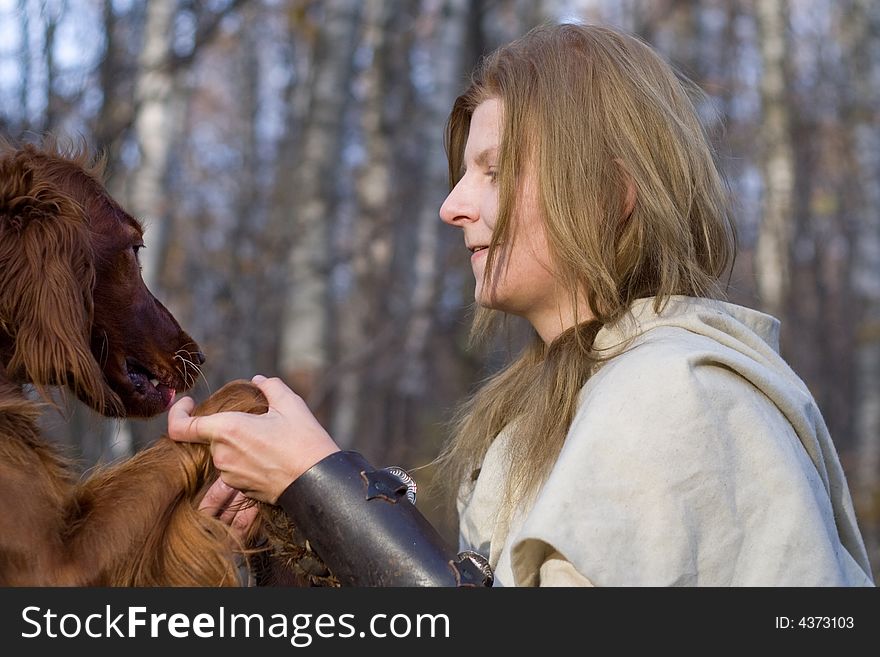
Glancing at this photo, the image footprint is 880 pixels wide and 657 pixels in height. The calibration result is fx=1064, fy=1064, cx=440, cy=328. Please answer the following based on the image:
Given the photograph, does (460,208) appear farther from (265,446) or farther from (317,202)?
(317,202)

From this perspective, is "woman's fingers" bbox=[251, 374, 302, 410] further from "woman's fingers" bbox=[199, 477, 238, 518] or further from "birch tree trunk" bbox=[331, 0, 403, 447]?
"birch tree trunk" bbox=[331, 0, 403, 447]

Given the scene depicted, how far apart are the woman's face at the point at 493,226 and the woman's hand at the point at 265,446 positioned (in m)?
0.54

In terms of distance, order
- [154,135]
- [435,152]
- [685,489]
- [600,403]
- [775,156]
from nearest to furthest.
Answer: [685,489]
[600,403]
[154,135]
[435,152]
[775,156]

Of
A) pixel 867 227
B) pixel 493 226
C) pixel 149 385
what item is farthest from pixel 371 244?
pixel 493 226

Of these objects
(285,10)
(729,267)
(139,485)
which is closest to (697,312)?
(729,267)

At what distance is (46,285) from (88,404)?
1.04 ft

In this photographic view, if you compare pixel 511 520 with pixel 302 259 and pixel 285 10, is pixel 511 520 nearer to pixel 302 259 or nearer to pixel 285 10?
pixel 302 259

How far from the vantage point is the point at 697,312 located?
7.47 feet

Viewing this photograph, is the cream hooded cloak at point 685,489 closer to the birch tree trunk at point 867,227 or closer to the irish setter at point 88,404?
the irish setter at point 88,404

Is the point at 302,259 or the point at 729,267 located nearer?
A: the point at 729,267

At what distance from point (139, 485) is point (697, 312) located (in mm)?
1258

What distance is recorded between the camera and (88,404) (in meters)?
2.52
